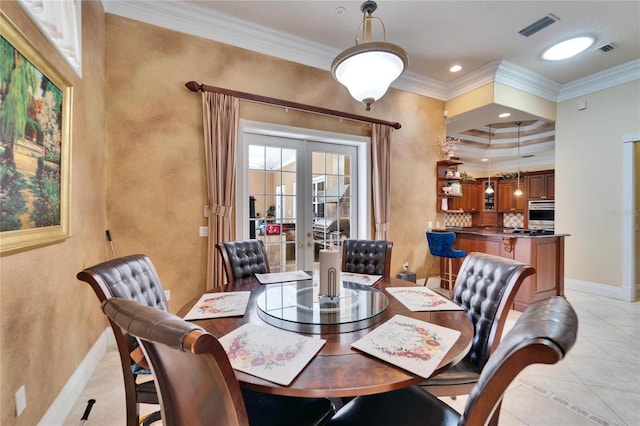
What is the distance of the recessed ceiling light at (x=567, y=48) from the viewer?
3.34 metres

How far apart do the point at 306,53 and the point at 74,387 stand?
154 inches

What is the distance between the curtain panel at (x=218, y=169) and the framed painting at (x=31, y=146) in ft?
3.88

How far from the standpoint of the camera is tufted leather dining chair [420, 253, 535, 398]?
135 centimetres

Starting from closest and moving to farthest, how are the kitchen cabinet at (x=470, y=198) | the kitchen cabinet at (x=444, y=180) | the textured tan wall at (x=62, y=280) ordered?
the textured tan wall at (x=62, y=280) < the kitchen cabinet at (x=444, y=180) < the kitchen cabinet at (x=470, y=198)

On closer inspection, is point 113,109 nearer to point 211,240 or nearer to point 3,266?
point 211,240

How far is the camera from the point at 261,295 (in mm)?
1725

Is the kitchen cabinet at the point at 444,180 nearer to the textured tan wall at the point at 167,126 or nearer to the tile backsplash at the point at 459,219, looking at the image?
the textured tan wall at the point at 167,126

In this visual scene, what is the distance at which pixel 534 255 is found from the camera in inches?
141

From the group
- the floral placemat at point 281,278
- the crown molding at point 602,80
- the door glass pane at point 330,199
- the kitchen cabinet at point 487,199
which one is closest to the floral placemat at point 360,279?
the floral placemat at point 281,278

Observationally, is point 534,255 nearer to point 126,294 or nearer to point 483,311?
point 483,311

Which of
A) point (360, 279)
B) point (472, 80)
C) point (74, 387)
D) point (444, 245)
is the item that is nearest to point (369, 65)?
point (360, 279)

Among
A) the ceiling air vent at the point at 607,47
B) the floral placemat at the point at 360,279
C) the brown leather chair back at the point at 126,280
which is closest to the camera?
the brown leather chair back at the point at 126,280

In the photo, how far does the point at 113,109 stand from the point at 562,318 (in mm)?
3450

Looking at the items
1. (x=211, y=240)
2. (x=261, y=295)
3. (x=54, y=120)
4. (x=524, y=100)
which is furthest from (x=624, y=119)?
(x=54, y=120)
